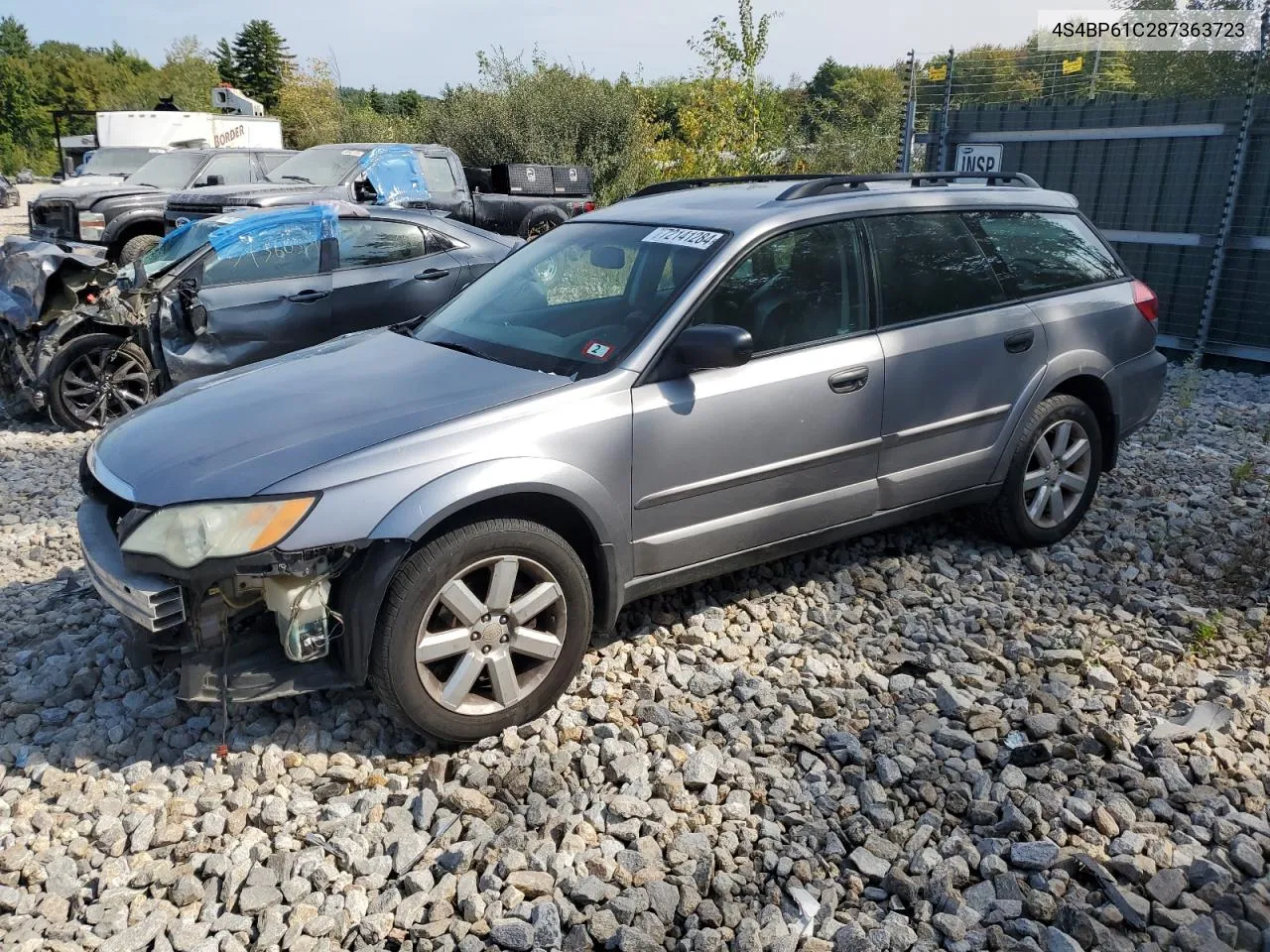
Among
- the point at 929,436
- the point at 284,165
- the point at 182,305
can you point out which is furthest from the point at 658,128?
the point at 929,436

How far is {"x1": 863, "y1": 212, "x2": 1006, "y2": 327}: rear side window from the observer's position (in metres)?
4.24

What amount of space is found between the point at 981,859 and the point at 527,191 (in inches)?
482

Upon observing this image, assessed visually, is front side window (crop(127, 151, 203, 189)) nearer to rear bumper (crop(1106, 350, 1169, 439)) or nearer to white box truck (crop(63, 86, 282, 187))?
white box truck (crop(63, 86, 282, 187))

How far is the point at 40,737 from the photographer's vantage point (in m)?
3.46

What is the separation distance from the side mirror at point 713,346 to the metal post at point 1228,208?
23.2 feet

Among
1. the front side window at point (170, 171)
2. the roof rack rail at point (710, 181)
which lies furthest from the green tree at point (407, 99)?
the roof rack rail at point (710, 181)

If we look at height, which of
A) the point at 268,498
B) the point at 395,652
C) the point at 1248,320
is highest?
the point at 268,498

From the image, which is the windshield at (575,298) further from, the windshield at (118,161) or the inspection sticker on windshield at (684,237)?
the windshield at (118,161)

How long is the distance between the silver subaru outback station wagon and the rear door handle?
3066mm

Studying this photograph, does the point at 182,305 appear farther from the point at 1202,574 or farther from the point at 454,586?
the point at 1202,574

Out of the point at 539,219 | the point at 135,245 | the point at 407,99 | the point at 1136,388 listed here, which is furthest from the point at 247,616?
the point at 407,99

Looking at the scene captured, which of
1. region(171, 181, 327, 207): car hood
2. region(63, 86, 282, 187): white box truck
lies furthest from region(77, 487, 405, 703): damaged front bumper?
region(63, 86, 282, 187): white box truck

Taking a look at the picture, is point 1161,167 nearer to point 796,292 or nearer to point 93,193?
point 796,292

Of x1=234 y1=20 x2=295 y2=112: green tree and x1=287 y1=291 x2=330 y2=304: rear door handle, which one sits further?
x1=234 y1=20 x2=295 y2=112: green tree
